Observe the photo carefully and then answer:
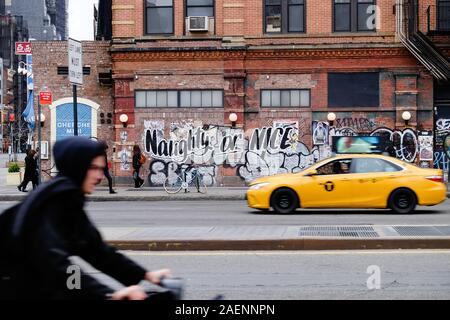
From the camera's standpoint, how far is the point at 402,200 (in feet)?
58.1

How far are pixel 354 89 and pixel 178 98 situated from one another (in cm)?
658

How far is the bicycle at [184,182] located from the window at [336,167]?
8.43 meters

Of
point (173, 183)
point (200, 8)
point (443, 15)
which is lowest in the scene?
point (173, 183)

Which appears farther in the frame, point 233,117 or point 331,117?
point 233,117

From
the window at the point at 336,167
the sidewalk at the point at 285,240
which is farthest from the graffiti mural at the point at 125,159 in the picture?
the sidewalk at the point at 285,240

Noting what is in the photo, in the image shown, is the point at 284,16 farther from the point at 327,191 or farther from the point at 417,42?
the point at 327,191

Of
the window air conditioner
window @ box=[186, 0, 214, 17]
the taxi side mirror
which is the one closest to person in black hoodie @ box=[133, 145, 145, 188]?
the window air conditioner

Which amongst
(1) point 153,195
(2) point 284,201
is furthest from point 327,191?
(1) point 153,195

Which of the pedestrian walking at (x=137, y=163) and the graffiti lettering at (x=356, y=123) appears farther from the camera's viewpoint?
the graffiti lettering at (x=356, y=123)

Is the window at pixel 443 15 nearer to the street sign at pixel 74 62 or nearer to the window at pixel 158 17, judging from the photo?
the window at pixel 158 17

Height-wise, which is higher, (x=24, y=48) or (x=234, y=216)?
(x=24, y=48)

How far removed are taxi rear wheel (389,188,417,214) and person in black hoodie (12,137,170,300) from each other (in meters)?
14.0

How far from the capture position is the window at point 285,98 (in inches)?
1123
